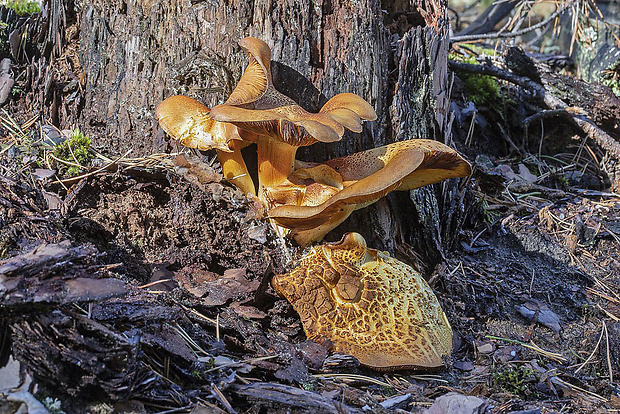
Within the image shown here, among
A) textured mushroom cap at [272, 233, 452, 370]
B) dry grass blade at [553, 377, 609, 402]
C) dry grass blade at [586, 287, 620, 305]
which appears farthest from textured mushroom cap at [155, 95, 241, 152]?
dry grass blade at [586, 287, 620, 305]

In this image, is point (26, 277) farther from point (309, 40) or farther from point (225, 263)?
point (309, 40)

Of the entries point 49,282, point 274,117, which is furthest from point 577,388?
point 49,282

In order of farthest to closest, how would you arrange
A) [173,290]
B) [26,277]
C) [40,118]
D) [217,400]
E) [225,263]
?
[40,118], [225,263], [173,290], [217,400], [26,277]

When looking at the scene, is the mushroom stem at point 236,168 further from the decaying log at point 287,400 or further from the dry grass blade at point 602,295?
the dry grass blade at point 602,295

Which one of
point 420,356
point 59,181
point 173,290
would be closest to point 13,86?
point 59,181

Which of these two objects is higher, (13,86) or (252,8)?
(252,8)

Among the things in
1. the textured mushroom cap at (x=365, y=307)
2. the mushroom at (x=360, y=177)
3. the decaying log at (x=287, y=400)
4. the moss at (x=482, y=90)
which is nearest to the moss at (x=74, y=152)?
the mushroom at (x=360, y=177)

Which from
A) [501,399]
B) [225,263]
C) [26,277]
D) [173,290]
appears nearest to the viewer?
[26,277]

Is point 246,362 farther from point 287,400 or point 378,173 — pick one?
point 378,173
